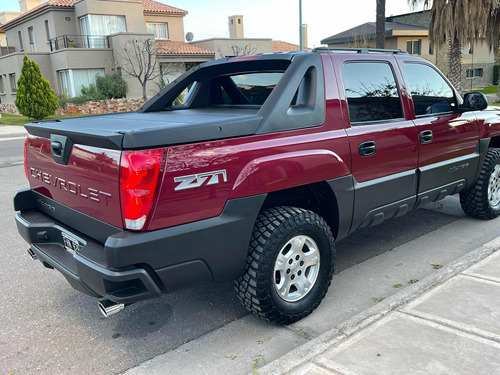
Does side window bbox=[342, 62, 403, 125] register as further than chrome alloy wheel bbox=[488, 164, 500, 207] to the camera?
No

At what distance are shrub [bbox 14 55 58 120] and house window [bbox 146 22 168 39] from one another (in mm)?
12695

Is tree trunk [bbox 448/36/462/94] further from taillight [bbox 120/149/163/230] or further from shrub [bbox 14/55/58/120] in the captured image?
Result: taillight [bbox 120/149/163/230]

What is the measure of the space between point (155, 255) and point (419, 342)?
66.8 inches

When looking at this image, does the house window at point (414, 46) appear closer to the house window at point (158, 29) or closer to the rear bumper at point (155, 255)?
the house window at point (158, 29)

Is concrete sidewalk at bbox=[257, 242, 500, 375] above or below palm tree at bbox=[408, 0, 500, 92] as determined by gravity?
below

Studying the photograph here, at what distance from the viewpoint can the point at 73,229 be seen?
3.30 meters

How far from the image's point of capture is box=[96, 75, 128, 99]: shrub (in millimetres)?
28297

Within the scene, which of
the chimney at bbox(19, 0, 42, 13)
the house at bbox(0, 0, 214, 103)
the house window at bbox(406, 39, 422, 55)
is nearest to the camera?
the house at bbox(0, 0, 214, 103)

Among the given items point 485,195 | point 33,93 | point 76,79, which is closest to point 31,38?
point 76,79

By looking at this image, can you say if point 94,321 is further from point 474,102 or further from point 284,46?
point 284,46

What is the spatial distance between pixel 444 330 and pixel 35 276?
3.47m

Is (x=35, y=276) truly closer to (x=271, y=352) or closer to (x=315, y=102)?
(x=271, y=352)

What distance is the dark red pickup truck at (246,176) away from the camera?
2.72m

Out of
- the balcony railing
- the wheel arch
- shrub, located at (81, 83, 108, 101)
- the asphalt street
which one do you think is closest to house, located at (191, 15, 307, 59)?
the balcony railing
